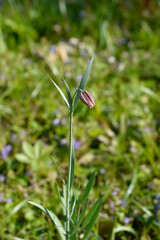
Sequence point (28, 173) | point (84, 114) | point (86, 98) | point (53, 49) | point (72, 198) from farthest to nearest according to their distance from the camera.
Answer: point (53, 49)
point (84, 114)
point (28, 173)
point (72, 198)
point (86, 98)

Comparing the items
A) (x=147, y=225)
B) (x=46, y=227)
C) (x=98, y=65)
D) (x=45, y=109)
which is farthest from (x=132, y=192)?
(x=98, y=65)

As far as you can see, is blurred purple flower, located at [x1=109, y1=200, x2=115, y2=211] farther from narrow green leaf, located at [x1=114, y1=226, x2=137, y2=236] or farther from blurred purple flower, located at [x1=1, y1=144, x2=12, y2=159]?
blurred purple flower, located at [x1=1, y1=144, x2=12, y2=159]

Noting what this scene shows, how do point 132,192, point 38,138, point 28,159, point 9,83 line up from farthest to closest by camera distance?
point 9,83
point 38,138
point 28,159
point 132,192

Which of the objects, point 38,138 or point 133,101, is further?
point 133,101

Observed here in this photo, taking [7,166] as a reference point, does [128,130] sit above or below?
below

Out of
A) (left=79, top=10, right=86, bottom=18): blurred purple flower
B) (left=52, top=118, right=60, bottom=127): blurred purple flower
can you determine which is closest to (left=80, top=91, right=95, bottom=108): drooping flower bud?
(left=52, top=118, right=60, bottom=127): blurred purple flower

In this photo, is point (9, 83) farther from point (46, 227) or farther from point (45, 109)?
point (46, 227)

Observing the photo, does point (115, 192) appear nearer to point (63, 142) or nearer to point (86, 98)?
point (63, 142)

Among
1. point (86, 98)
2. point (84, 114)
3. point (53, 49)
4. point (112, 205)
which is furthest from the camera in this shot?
point (53, 49)

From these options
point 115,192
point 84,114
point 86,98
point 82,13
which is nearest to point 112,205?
point 115,192
